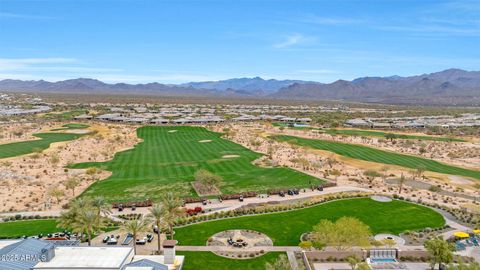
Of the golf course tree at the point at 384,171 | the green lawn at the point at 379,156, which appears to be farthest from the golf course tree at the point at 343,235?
the green lawn at the point at 379,156

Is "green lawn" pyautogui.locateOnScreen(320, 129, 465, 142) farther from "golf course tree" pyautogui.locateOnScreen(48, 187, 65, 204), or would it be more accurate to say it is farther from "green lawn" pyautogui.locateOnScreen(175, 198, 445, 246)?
"golf course tree" pyautogui.locateOnScreen(48, 187, 65, 204)

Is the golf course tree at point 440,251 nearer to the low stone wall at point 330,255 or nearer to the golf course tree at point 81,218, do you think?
the low stone wall at point 330,255

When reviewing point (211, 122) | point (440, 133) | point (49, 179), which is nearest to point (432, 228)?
point (49, 179)

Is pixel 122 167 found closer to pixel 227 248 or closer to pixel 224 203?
pixel 224 203

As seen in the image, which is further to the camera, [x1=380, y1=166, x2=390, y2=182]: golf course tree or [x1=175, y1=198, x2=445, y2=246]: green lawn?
[x1=380, y1=166, x2=390, y2=182]: golf course tree

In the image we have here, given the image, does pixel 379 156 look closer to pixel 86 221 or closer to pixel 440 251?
pixel 440 251

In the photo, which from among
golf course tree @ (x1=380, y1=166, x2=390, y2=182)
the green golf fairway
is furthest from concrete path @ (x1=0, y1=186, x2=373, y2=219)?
the green golf fairway
